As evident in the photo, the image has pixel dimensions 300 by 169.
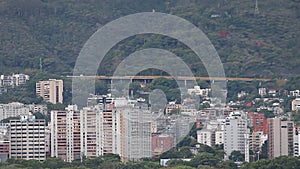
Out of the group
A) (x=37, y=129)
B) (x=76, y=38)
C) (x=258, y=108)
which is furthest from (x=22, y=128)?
(x=76, y=38)

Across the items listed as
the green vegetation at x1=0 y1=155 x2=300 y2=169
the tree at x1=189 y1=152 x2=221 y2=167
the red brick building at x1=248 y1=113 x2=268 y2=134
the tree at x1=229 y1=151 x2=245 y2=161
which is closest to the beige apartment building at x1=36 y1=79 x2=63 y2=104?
the red brick building at x1=248 y1=113 x2=268 y2=134

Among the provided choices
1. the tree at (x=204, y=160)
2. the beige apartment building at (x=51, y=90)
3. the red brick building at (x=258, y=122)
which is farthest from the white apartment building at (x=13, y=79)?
the tree at (x=204, y=160)

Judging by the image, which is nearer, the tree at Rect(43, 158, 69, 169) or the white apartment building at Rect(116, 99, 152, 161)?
the tree at Rect(43, 158, 69, 169)

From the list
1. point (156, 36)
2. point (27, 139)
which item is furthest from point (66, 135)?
point (156, 36)

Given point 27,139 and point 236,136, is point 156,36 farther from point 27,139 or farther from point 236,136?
point 27,139

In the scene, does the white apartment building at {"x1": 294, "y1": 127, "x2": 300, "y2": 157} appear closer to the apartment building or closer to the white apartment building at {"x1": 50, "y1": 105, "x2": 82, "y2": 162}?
the apartment building

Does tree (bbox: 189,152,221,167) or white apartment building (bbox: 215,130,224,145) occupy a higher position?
white apartment building (bbox: 215,130,224,145)
